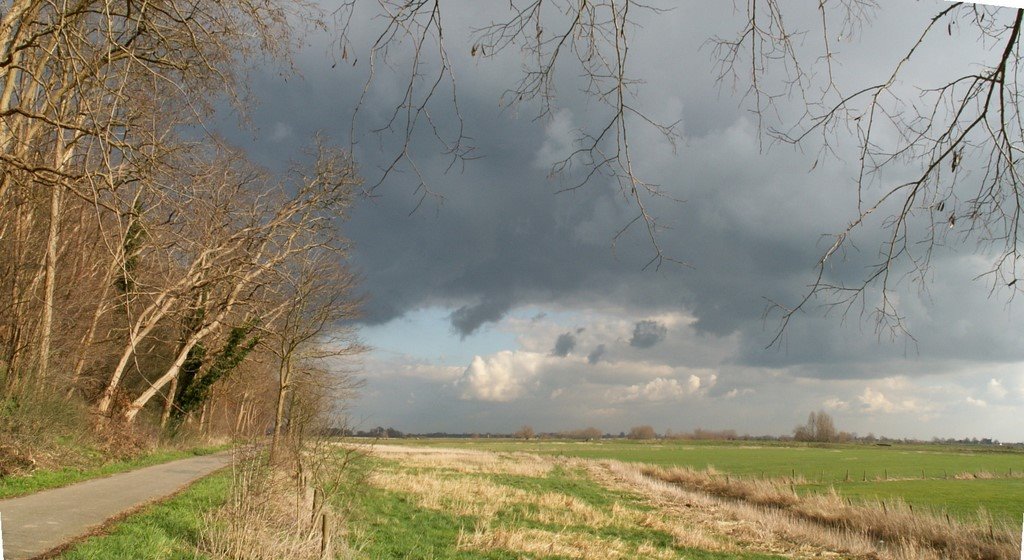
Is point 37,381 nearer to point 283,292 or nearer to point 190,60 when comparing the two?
point 283,292

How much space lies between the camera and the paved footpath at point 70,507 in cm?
649

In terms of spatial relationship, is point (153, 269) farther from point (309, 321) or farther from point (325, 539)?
point (309, 321)

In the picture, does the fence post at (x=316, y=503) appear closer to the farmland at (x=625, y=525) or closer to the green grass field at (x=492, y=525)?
the green grass field at (x=492, y=525)

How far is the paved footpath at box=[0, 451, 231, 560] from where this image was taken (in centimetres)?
649

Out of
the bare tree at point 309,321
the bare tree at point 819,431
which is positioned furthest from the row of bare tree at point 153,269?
the bare tree at point 819,431

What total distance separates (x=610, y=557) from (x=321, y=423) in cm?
625

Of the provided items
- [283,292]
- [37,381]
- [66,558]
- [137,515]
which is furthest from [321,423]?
[283,292]

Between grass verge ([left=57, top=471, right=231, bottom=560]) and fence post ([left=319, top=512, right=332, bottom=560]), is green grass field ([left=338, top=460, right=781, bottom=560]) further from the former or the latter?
grass verge ([left=57, top=471, right=231, bottom=560])

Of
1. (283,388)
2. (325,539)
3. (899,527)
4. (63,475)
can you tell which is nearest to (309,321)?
(283,388)

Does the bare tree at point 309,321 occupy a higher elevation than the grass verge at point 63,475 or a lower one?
higher

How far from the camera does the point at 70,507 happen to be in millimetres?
8727

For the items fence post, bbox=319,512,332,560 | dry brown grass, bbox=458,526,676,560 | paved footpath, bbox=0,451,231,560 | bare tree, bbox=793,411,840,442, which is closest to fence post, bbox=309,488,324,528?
fence post, bbox=319,512,332,560

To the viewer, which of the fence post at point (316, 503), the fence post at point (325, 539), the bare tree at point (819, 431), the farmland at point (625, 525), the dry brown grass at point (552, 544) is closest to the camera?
the fence post at point (325, 539)

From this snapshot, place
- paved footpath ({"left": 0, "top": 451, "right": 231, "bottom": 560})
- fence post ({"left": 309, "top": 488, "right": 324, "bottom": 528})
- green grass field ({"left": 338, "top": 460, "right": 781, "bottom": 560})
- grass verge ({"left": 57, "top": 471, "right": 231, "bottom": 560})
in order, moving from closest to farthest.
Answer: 1. grass verge ({"left": 57, "top": 471, "right": 231, "bottom": 560})
2. paved footpath ({"left": 0, "top": 451, "right": 231, "bottom": 560})
3. fence post ({"left": 309, "top": 488, "right": 324, "bottom": 528})
4. green grass field ({"left": 338, "top": 460, "right": 781, "bottom": 560})
